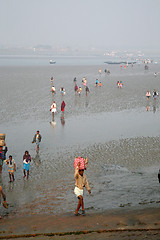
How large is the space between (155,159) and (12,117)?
534 inches

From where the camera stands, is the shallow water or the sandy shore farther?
the shallow water

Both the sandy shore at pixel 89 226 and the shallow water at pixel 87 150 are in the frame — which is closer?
the sandy shore at pixel 89 226

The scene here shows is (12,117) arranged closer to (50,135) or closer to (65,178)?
(50,135)

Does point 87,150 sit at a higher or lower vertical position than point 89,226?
lower

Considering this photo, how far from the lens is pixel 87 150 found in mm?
18312

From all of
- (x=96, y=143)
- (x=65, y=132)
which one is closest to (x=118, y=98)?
(x=65, y=132)

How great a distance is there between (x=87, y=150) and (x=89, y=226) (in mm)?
9020

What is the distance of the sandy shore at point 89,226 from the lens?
8825mm

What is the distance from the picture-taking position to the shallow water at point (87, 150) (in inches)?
472

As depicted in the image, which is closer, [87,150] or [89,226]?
[89,226]

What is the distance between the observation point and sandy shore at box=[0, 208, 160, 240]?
8.82 m

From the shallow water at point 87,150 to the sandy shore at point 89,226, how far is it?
0.90 meters

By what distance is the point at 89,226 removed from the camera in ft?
30.8

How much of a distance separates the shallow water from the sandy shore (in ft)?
2.95
